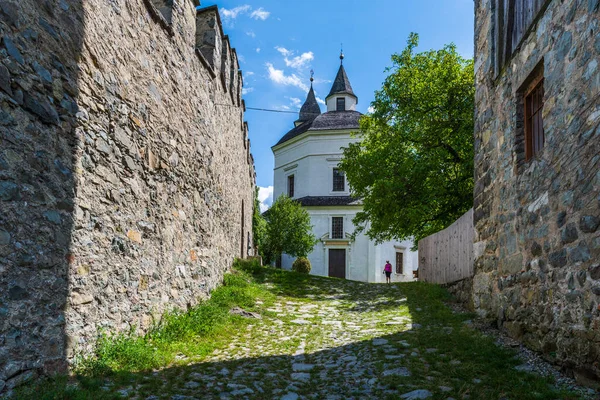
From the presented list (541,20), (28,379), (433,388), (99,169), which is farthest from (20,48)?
(541,20)

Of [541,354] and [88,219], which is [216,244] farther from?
[541,354]

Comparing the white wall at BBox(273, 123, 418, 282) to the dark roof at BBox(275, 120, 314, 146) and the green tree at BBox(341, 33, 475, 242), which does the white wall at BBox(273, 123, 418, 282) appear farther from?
the green tree at BBox(341, 33, 475, 242)

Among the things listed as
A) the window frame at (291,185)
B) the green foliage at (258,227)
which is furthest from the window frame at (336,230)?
the green foliage at (258,227)

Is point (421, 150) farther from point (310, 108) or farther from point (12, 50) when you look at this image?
point (310, 108)

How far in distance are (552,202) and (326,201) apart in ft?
83.9

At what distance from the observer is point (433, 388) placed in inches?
170

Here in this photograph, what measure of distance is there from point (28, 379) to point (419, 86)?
1438 cm

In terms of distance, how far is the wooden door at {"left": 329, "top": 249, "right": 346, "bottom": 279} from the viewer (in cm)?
2944

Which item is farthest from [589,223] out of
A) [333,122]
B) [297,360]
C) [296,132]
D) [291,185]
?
[296,132]

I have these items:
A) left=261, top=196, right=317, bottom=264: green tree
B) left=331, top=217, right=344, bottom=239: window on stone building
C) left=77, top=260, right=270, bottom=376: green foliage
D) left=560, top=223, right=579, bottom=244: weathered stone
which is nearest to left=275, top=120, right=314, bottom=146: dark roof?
left=331, top=217, right=344, bottom=239: window on stone building

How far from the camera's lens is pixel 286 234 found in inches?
985

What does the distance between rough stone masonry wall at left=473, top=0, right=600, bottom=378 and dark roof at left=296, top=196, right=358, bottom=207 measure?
2289cm

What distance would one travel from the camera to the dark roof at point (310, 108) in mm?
40875

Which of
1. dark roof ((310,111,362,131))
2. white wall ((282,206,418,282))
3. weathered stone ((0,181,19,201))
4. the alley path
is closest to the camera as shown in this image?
weathered stone ((0,181,19,201))
